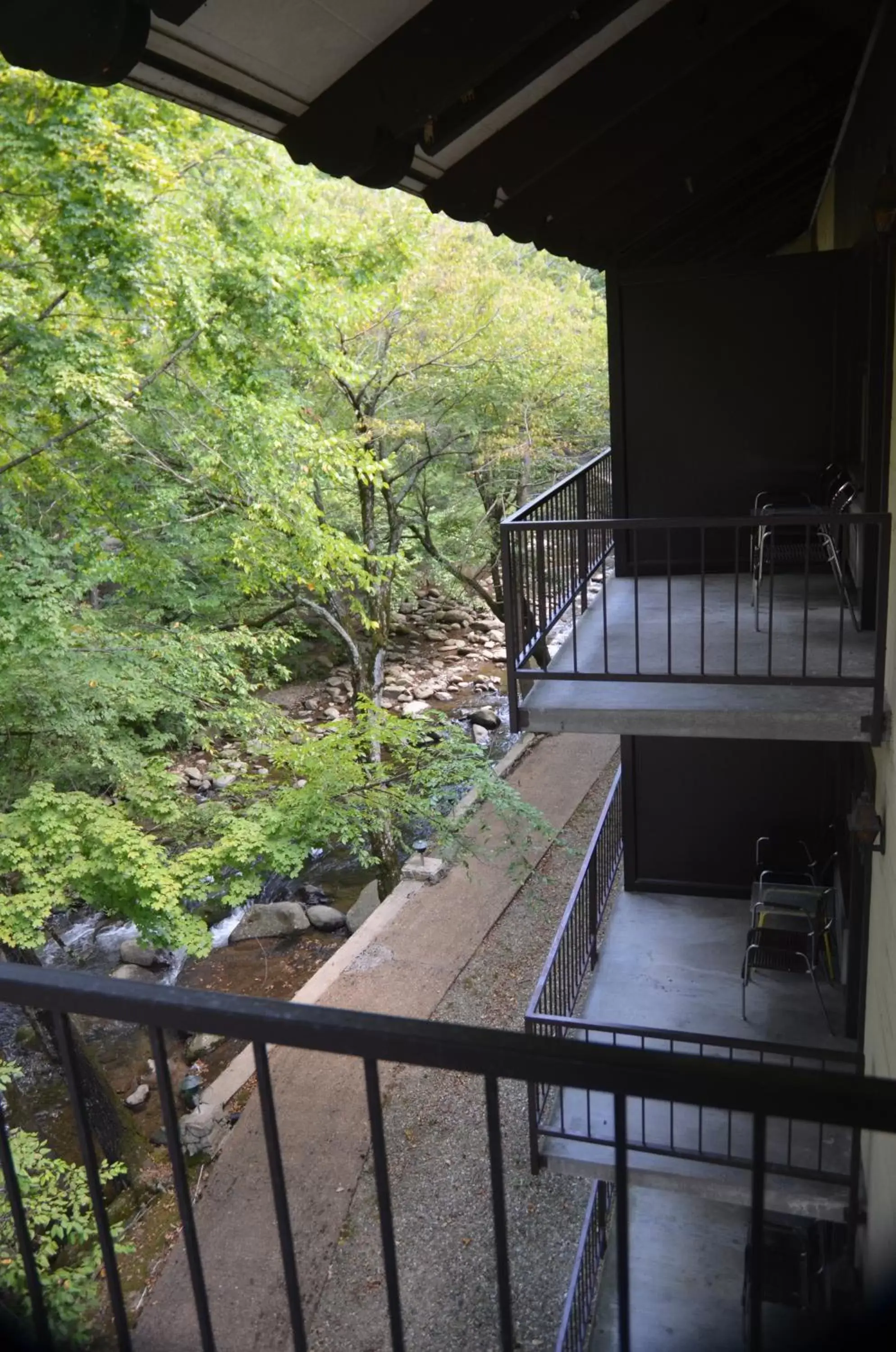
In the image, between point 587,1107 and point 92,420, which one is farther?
point 92,420

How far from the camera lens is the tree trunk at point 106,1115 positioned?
788 centimetres

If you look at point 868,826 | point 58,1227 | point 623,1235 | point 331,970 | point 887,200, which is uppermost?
point 887,200

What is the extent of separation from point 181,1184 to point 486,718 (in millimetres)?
15867

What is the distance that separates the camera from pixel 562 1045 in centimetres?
113

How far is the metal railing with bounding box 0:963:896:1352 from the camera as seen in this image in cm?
106

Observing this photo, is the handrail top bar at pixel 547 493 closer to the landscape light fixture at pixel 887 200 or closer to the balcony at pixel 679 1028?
the landscape light fixture at pixel 887 200

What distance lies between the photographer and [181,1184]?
148cm

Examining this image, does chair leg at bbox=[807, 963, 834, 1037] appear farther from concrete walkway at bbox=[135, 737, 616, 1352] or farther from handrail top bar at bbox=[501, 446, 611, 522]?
concrete walkway at bbox=[135, 737, 616, 1352]

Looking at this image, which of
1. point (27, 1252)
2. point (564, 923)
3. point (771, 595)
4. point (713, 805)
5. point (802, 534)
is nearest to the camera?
point (27, 1252)

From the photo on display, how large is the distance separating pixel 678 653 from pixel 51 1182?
4.64 meters

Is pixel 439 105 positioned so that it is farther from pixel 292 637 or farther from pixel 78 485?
pixel 292 637

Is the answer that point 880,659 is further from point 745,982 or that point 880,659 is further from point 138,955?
point 138,955

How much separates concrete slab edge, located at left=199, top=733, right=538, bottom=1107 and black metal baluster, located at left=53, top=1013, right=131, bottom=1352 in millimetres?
5572

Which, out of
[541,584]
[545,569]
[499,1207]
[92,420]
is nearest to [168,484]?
[92,420]
